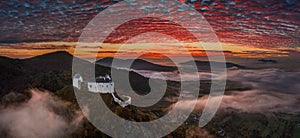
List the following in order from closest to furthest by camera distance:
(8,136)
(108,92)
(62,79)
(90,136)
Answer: (108,92)
(90,136)
(8,136)
(62,79)

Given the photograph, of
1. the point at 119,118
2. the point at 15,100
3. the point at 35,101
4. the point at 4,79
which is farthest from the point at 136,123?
the point at 4,79

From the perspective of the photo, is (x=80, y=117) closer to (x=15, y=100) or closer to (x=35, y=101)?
(x=35, y=101)

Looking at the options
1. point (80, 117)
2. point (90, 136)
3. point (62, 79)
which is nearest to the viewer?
point (90, 136)

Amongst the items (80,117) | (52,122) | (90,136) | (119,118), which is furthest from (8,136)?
(119,118)

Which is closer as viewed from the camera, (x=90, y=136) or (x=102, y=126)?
(x=90, y=136)

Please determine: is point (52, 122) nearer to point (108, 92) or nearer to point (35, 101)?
point (35, 101)

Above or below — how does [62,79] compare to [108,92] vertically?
below

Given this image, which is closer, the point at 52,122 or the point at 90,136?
the point at 90,136

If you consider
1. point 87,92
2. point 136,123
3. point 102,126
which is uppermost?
point 87,92

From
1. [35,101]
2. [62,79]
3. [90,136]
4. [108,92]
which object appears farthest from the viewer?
[62,79]
